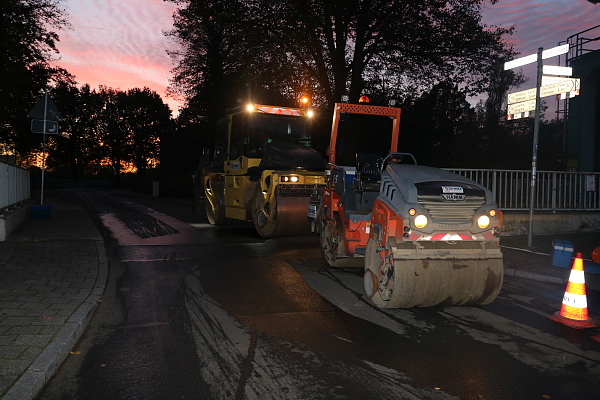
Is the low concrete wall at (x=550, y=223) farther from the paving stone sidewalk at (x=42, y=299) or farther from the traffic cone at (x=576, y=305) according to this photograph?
the paving stone sidewalk at (x=42, y=299)

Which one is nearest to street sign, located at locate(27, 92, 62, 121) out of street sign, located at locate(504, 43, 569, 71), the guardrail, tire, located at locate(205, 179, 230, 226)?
the guardrail

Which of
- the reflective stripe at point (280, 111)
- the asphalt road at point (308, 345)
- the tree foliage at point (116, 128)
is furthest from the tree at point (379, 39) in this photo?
the tree foliage at point (116, 128)

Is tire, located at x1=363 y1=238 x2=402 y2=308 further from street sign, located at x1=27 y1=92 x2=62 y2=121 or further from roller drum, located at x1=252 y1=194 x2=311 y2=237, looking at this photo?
street sign, located at x1=27 y1=92 x2=62 y2=121

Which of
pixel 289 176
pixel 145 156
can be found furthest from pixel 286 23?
pixel 145 156

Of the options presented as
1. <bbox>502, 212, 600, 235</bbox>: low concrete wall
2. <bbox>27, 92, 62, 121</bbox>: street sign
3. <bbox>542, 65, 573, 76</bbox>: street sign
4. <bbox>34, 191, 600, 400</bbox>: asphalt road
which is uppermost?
<bbox>542, 65, 573, 76</bbox>: street sign

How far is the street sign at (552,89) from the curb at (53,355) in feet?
31.2

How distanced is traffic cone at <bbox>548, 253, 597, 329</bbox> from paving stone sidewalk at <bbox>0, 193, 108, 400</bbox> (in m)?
5.20

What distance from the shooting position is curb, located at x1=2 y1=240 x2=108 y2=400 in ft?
12.1

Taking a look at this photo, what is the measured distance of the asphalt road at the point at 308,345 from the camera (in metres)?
4.02

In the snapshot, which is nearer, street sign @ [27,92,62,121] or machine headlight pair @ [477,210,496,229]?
machine headlight pair @ [477,210,496,229]

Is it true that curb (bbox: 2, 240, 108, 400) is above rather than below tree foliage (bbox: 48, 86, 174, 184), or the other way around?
below

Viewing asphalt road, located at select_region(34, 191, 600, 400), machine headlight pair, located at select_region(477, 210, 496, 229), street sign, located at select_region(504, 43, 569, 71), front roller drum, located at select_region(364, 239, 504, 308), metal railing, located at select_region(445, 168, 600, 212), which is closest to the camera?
asphalt road, located at select_region(34, 191, 600, 400)

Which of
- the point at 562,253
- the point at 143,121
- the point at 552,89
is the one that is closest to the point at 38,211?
the point at 562,253

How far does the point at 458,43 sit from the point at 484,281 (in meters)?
16.4
